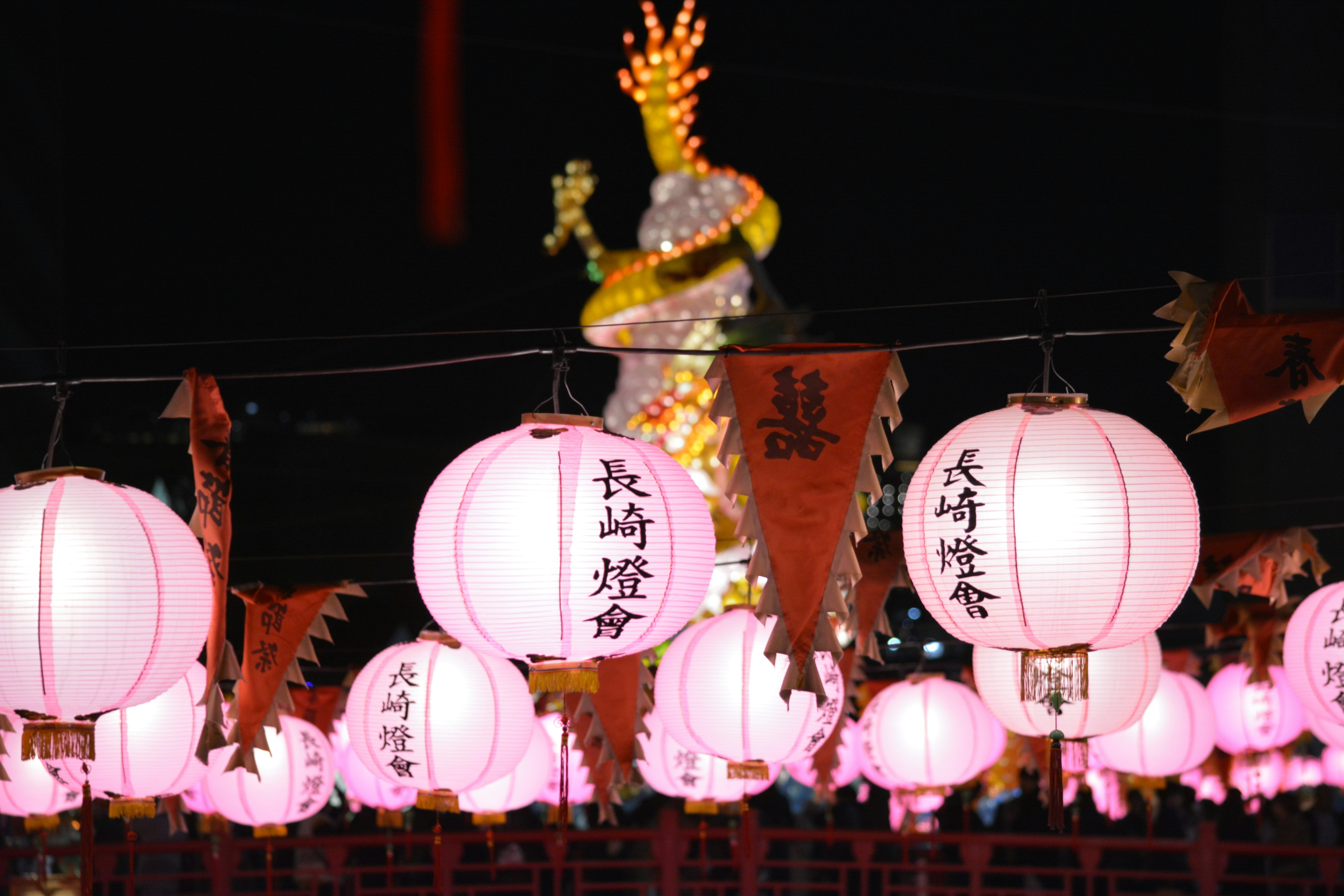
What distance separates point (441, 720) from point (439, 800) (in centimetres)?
35

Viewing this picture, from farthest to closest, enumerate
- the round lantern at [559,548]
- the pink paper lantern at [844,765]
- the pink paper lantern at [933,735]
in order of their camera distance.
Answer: the pink paper lantern at [844,765] → the pink paper lantern at [933,735] → the round lantern at [559,548]

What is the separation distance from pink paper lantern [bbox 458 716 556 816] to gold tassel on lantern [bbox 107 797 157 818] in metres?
1.72

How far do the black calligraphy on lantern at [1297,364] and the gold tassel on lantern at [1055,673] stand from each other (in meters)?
0.95

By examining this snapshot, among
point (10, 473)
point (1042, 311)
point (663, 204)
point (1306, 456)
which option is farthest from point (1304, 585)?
point (10, 473)

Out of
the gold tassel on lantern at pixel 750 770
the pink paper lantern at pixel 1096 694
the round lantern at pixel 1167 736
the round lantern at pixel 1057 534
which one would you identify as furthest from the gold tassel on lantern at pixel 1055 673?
the round lantern at pixel 1167 736

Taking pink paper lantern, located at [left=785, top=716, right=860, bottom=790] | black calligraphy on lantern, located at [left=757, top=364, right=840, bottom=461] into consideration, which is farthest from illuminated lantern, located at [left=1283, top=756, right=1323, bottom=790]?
black calligraphy on lantern, located at [left=757, top=364, right=840, bottom=461]

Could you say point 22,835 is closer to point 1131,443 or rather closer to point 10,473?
point 10,473

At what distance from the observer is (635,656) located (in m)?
6.35

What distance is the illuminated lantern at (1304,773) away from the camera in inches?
521

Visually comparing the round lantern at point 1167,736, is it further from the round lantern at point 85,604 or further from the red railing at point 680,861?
the round lantern at point 85,604

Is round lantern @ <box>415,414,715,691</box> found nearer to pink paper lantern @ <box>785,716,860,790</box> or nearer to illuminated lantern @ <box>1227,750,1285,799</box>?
pink paper lantern @ <box>785,716,860,790</box>

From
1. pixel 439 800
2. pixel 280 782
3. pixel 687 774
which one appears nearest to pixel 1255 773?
pixel 687 774

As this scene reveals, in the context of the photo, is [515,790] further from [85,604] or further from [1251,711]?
[1251,711]

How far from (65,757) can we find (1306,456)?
48.2ft
